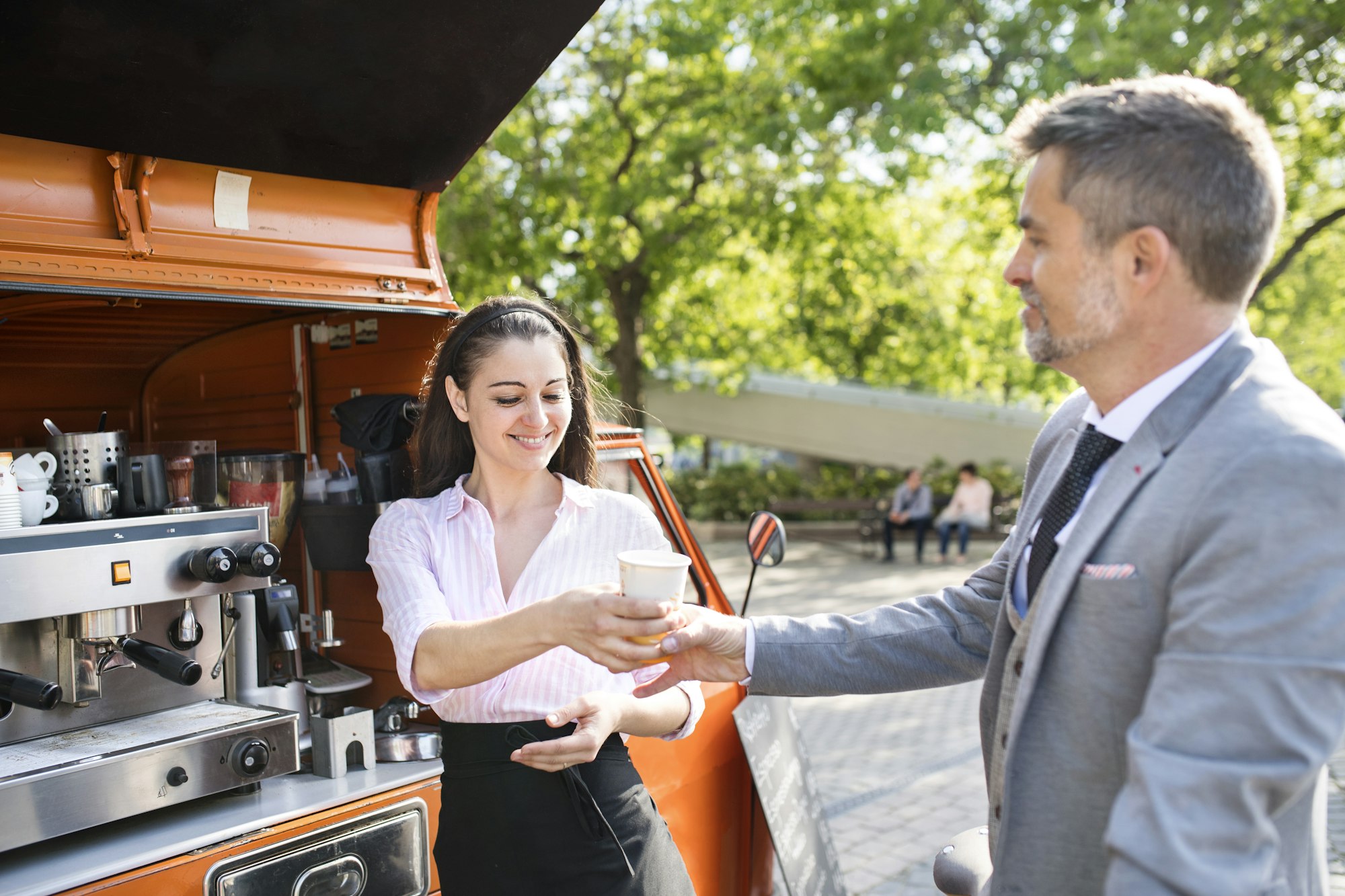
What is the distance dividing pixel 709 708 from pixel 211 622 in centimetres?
157

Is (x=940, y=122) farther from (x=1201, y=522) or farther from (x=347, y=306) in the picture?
(x=1201, y=522)

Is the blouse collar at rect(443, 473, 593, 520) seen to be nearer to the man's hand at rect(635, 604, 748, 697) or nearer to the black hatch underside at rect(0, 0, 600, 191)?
the man's hand at rect(635, 604, 748, 697)

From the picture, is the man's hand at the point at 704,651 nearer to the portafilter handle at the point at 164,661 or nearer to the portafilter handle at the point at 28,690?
the portafilter handle at the point at 164,661

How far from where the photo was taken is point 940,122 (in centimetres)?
1069

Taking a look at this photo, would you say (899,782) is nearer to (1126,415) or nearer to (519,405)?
(519,405)

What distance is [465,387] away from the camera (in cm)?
262

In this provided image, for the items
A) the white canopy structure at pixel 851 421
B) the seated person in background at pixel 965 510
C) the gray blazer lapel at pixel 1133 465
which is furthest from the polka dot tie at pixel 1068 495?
the white canopy structure at pixel 851 421

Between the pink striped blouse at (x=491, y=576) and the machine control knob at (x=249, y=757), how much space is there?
1.63 feet

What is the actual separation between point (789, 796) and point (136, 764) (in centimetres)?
215

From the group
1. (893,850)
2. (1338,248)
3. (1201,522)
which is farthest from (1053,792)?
(1338,248)

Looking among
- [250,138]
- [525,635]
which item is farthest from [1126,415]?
[250,138]

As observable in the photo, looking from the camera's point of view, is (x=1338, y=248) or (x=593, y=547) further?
(x=1338, y=248)

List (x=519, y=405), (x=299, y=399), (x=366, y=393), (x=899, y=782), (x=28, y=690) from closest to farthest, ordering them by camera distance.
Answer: (x=28, y=690), (x=519, y=405), (x=366, y=393), (x=299, y=399), (x=899, y=782)

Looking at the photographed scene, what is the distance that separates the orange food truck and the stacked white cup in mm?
10
